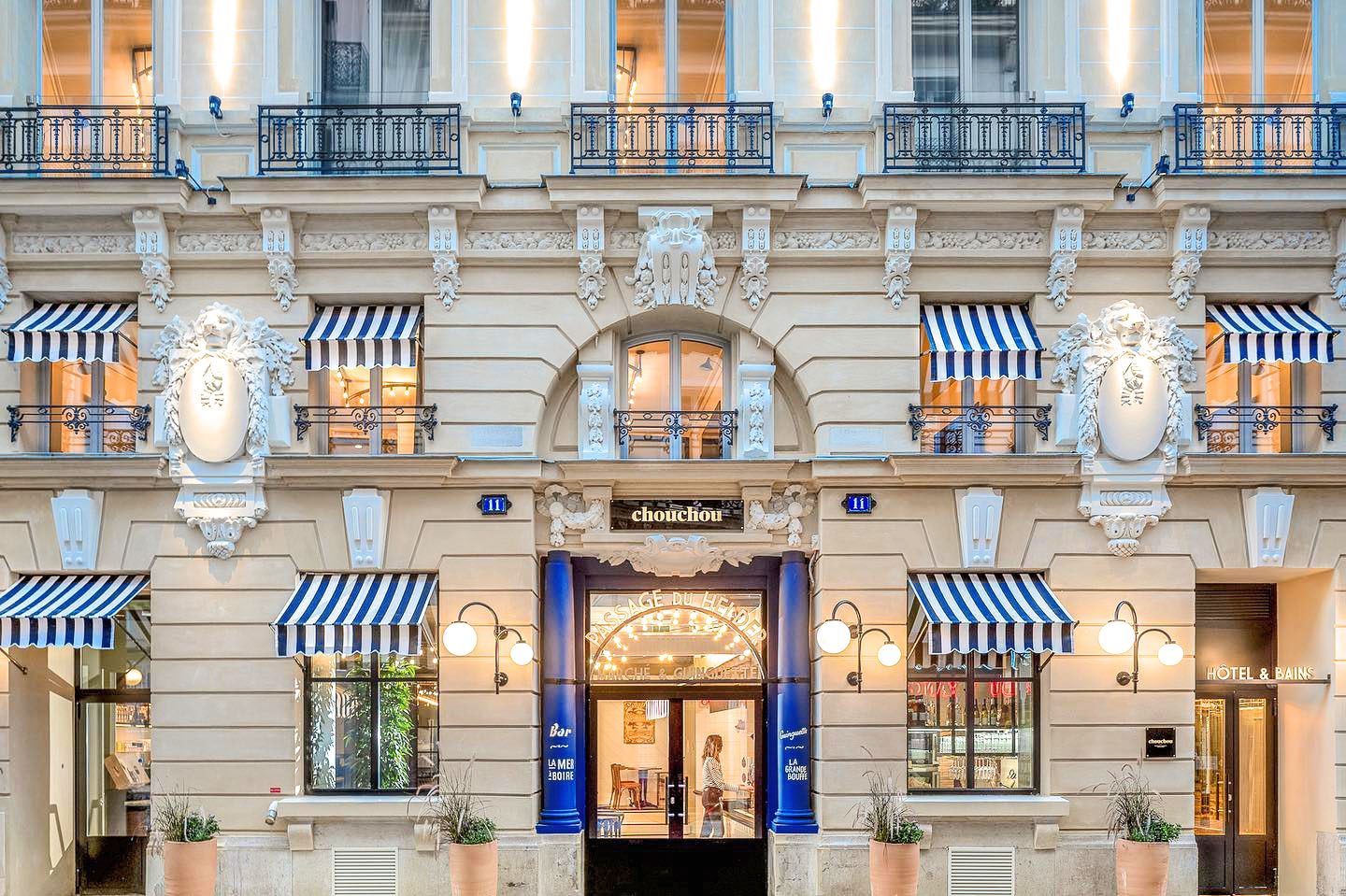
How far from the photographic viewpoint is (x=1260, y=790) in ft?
59.2

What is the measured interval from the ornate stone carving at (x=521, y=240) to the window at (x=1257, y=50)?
8345mm

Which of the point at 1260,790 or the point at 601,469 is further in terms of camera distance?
the point at 1260,790

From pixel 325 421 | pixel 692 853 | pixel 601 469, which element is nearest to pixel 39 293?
pixel 325 421

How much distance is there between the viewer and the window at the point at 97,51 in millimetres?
17344

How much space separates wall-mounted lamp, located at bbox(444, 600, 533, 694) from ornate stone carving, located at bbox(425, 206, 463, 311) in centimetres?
378

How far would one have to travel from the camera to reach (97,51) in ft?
57.1

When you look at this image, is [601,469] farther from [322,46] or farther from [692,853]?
[322,46]

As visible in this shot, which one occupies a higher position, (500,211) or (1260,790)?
(500,211)

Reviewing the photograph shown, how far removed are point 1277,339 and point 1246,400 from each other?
1061 millimetres

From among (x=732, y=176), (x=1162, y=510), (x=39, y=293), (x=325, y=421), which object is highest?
(x=732, y=176)

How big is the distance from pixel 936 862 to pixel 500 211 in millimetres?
9380

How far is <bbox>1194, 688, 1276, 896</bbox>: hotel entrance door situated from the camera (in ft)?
59.0

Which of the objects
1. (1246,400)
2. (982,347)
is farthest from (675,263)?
(1246,400)

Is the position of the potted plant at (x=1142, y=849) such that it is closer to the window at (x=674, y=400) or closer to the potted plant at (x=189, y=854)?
the window at (x=674, y=400)
